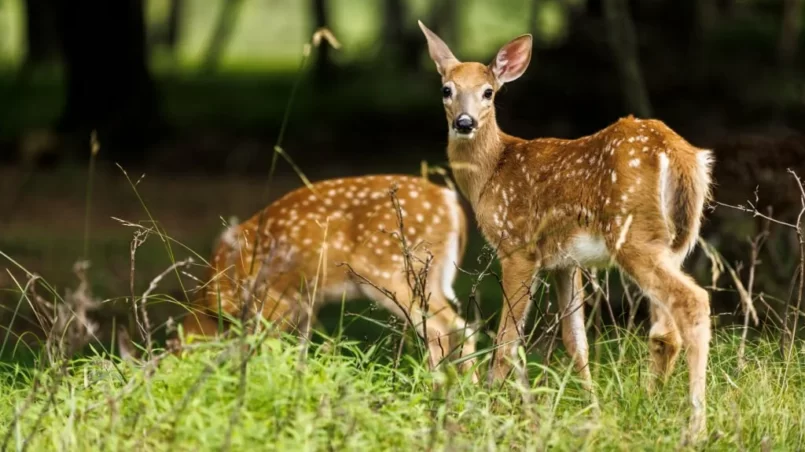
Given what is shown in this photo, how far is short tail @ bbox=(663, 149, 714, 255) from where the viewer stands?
18.1ft

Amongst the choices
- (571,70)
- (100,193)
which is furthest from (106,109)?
(571,70)

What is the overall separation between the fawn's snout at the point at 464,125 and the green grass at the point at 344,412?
1.37 m

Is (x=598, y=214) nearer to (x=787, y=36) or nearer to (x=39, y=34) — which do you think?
(x=787, y=36)

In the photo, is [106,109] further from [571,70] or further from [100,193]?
[571,70]

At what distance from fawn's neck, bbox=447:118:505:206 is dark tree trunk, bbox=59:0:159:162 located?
37.4 ft

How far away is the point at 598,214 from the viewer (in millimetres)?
5691

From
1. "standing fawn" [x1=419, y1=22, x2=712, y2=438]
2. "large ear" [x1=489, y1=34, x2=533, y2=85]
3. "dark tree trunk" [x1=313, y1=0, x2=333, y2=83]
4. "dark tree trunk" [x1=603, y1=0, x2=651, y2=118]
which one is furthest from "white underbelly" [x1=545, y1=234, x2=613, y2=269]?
"dark tree trunk" [x1=313, y1=0, x2=333, y2=83]

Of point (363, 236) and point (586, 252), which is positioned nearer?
point (586, 252)

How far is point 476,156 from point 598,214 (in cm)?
106

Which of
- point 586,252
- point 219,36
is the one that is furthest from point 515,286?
point 219,36

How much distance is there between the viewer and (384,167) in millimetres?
17594

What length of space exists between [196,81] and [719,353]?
2211 centimetres

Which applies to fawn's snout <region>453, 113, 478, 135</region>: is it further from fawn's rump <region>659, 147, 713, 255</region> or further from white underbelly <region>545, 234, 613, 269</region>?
fawn's rump <region>659, 147, 713, 255</region>

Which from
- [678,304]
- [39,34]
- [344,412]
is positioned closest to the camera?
[344,412]
